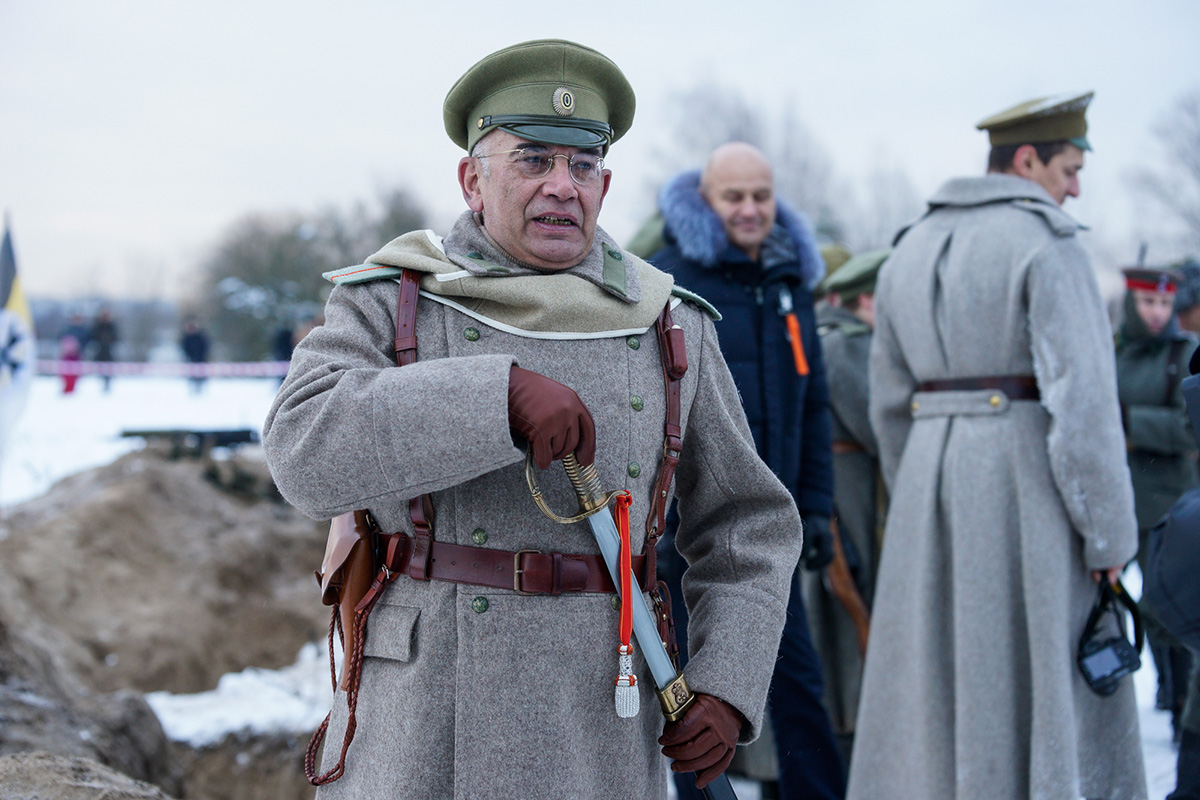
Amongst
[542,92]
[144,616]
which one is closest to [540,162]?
[542,92]

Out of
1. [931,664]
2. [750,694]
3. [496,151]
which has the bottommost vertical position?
[931,664]

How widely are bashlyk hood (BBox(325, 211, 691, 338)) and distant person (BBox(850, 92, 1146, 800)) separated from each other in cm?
177

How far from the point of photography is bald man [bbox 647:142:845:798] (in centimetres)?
342

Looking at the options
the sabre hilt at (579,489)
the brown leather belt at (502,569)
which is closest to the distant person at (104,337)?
the brown leather belt at (502,569)

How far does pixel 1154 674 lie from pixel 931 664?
321cm

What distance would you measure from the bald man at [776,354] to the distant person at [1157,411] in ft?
6.55

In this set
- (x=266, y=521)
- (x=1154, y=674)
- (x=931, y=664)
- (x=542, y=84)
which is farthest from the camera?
(x=266, y=521)

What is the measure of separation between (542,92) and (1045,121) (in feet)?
7.78

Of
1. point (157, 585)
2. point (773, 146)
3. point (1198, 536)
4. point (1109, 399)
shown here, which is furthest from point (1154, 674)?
point (773, 146)

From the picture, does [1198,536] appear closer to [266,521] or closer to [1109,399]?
[1109,399]

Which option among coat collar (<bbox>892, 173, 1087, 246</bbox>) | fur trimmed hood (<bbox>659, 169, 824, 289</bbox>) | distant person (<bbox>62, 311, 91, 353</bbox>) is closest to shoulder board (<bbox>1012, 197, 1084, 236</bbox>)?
coat collar (<bbox>892, 173, 1087, 246</bbox>)

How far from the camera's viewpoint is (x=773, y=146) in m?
33.4

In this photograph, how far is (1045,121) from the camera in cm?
350

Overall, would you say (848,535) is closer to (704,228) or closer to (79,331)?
(704,228)
